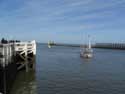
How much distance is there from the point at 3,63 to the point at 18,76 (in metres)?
10.7

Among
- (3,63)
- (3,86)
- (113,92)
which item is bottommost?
(113,92)

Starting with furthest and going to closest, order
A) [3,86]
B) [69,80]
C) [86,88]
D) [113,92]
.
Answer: [69,80] → [86,88] → [113,92] → [3,86]

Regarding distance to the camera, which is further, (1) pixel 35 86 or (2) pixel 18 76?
(2) pixel 18 76

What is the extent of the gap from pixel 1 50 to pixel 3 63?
163 cm

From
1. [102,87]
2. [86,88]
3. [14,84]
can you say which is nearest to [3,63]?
[14,84]

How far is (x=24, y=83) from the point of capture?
27.2 meters

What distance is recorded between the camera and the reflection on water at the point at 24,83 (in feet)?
77.3

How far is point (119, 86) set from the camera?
2675 cm

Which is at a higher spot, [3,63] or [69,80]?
[3,63]

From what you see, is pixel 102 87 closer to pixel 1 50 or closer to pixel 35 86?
pixel 35 86

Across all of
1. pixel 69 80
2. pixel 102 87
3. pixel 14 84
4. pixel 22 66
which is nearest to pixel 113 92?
pixel 102 87

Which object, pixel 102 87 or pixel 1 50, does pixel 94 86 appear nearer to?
pixel 102 87

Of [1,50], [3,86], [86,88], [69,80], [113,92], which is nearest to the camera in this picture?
[3,86]

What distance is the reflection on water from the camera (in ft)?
77.3
